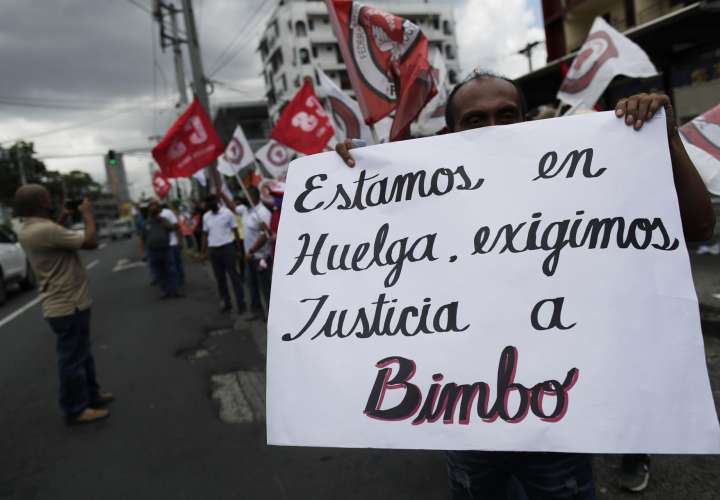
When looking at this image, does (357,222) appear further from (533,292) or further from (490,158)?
(533,292)

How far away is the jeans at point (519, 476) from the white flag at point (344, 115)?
5286mm

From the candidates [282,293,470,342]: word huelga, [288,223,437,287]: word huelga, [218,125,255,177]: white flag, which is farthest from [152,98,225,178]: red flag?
[282,293,470,342]: word huelga

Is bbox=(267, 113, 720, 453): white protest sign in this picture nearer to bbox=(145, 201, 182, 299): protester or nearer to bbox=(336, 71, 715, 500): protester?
bbox=(336, 71, 715, 500): protester

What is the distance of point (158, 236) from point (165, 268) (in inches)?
24.7

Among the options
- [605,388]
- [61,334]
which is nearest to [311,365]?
[605,388]

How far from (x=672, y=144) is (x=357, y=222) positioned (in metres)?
0.82

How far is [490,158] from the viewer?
1.36m

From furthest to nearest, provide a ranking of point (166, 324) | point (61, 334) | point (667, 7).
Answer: point (667, 7) < point (166, 324) < point (61, 334)

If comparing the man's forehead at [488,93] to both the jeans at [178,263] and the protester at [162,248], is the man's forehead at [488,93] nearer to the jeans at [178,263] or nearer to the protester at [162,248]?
the protester at [162,248]

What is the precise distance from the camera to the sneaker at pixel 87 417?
3729mm

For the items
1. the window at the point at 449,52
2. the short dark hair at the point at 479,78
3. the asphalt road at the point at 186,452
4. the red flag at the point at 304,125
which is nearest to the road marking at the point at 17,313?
the asphalt road at the point at 186,452

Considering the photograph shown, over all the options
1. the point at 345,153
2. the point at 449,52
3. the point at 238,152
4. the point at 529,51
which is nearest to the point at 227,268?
the point at 238,152

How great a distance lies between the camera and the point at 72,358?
3625 mm

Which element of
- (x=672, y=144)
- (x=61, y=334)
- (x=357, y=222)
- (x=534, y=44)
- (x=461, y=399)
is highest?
(x=534, y=44)
